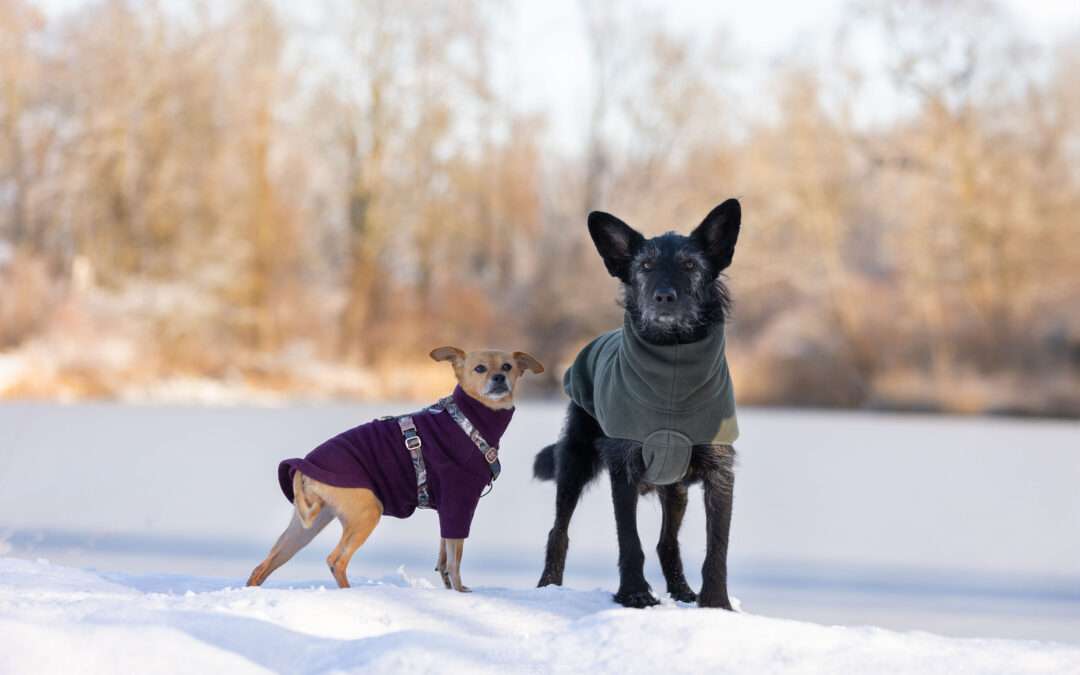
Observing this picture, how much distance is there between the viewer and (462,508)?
4195mm

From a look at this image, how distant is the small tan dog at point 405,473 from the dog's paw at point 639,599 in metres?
0.67

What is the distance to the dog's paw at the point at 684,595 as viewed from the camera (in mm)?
4426

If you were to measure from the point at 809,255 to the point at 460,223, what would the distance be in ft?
29.2

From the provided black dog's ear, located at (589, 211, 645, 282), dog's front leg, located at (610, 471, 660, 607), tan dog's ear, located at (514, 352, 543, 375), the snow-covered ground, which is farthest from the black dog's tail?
black dog's ear, located at (589, 211, 645, 282)

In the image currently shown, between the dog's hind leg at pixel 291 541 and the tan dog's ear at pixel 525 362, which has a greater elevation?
the tan dog's ear at pixel 525 362

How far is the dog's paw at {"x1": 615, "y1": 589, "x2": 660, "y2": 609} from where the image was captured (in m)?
4.04

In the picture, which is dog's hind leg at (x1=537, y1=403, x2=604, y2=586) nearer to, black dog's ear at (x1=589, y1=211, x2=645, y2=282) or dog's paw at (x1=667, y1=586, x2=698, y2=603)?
dog's paw at (x1=667, y1=586, x2=698, y2=603)

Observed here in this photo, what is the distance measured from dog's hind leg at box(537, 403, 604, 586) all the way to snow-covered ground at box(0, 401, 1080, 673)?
289mm

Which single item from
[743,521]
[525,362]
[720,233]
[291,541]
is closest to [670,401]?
[720,233]

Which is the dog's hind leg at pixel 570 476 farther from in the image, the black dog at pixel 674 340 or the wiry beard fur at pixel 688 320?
the wiry beard fur at pixel 688 320

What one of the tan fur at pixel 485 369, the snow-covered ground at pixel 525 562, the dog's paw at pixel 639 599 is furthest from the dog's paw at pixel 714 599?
the tan fur at pixel 485 369

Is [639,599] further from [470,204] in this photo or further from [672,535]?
[470,204]

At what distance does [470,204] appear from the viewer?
27.8 m

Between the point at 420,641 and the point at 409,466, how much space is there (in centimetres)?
116
